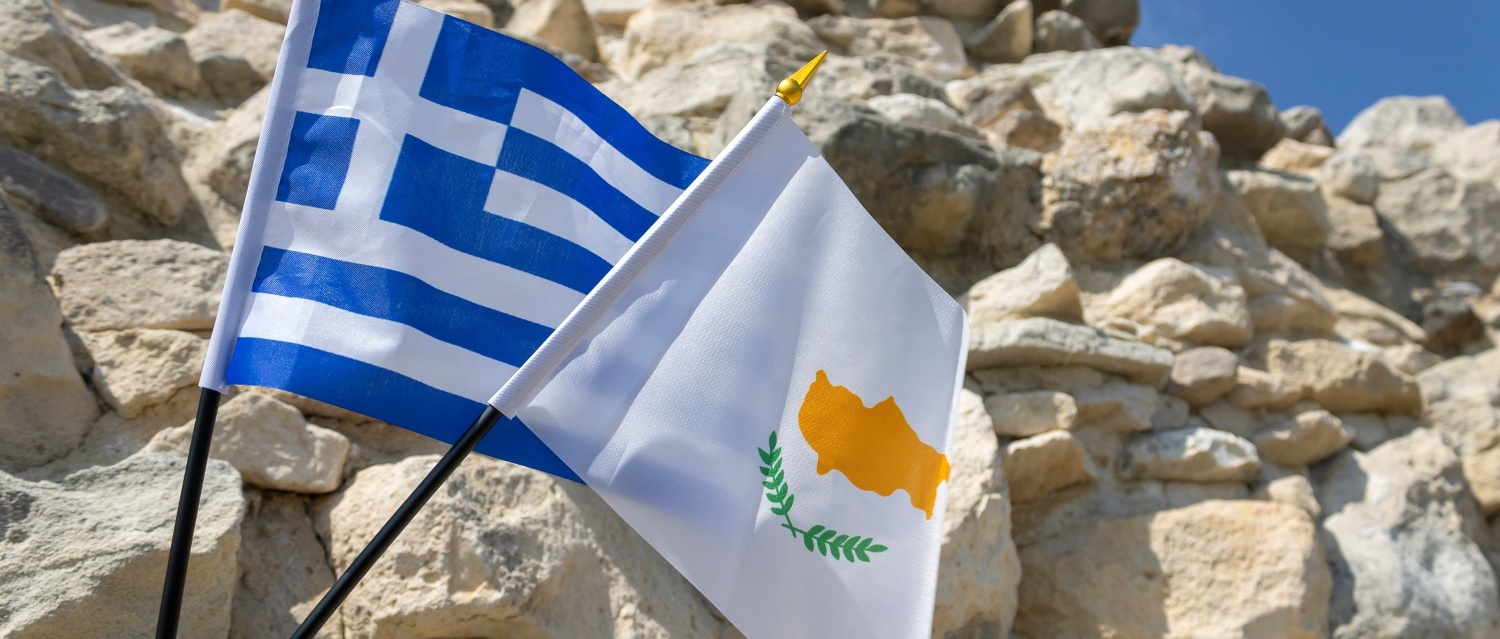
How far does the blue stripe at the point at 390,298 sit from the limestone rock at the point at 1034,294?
2384 millimetres

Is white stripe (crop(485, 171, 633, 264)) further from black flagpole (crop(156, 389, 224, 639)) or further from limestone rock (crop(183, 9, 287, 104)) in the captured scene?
limestone rock (crop(183, 9, 287, 104))

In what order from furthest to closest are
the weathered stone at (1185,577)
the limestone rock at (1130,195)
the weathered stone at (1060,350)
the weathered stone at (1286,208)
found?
1. the weathered stone at (1286,208)
2. the limestone rock at (1130,195)
3. the weathered stone at (1060,350)
4. the weathered stone at (1185,577)

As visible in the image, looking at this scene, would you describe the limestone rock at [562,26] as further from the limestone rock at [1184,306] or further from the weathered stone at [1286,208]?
the weathered stone at [1286,208]

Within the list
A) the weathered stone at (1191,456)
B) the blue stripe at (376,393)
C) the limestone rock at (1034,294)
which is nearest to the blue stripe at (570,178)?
the blue stripe at (376,393)

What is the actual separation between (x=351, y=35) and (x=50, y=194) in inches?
60.0

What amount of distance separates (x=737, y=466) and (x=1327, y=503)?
295 centimetres

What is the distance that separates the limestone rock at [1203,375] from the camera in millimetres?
3926

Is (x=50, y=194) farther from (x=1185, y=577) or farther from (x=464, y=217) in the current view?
(x=1185, y=577)

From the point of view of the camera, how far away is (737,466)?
179 centimetres

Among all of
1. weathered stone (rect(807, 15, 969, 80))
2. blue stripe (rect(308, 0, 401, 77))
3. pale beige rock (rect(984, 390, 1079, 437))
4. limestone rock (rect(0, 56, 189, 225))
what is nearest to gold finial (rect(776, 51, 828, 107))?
blue stripe (rect(308, 0, 401, 77))

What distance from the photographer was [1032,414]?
348 cm

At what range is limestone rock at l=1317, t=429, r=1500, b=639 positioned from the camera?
3.44 meters

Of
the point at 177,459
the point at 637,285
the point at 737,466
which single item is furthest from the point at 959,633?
the point at 177,459

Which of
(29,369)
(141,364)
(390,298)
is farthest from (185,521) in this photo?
(141,364)
